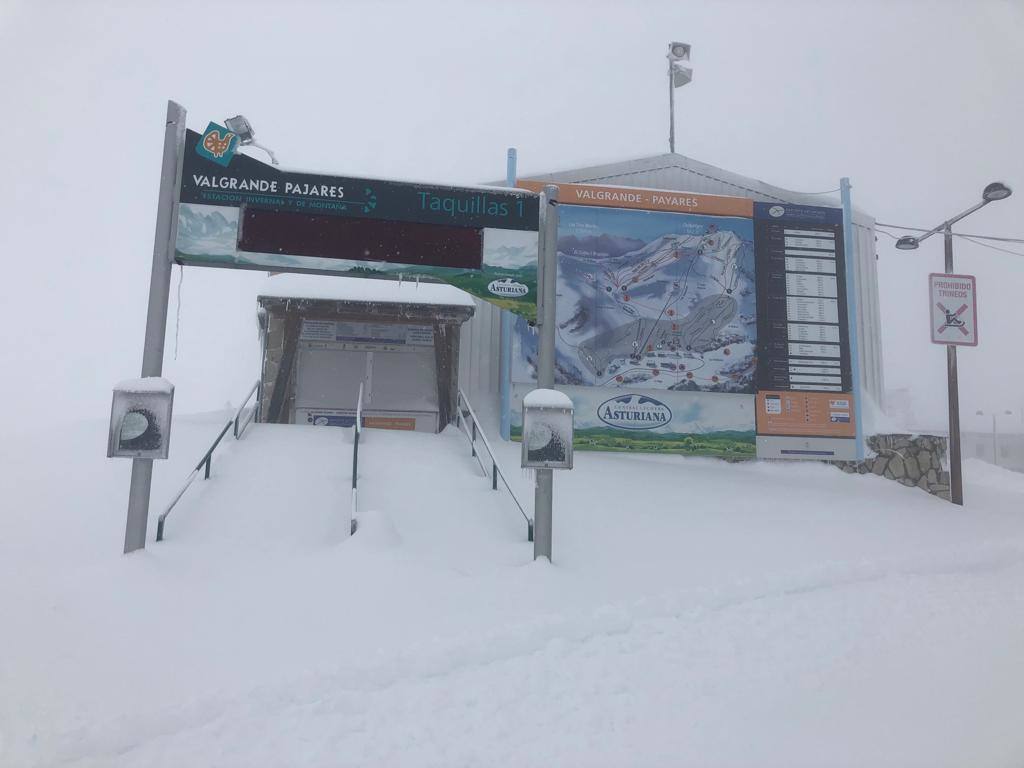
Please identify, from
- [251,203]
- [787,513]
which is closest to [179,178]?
[251,203]

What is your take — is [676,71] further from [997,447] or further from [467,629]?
[997,447]

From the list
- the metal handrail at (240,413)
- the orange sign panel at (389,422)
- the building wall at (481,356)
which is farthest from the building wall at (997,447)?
the metal handrail at (240,413)

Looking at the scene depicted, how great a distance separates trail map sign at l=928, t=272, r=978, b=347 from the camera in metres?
12.6

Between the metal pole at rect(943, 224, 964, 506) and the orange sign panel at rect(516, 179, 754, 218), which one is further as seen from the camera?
the orange sign panel at rect(516, 179, 754, 218)

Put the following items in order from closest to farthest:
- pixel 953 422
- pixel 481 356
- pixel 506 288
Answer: pixel 506 288 → pixel 953 422 → pixel 481 356

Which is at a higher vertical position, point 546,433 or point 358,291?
point 358,291

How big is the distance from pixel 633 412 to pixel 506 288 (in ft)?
18.1

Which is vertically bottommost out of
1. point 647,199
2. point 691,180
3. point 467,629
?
point 467,629

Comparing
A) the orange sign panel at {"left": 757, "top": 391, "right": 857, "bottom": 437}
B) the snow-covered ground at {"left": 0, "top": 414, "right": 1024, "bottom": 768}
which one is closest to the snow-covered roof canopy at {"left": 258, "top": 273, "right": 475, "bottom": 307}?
the snow-covered ground at {"left": 0, "top": 414, "right": 1024, "bottom": 768}

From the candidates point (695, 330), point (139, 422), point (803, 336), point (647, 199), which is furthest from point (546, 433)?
point (803, 336)

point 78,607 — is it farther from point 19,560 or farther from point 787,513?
point 787,513

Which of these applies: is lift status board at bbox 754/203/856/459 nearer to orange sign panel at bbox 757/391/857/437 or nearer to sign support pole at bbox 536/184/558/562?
orange sign panel at bbox 757/391/857/437

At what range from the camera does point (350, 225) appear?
24.0 ft

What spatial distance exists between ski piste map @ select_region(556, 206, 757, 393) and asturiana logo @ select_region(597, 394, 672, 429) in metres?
0.27
